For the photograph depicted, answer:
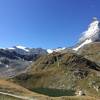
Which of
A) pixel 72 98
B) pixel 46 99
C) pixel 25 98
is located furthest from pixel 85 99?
pixel 25 98

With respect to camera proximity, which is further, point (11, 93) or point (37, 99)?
point (11, 93)

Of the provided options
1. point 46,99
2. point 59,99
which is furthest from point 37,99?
point 59,99

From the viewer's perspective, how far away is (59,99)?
2319 inches

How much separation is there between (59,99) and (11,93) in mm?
8868

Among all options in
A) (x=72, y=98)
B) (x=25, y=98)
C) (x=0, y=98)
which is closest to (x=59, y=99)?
(x=72, y=98)

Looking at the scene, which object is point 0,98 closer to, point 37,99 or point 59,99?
point 37,99

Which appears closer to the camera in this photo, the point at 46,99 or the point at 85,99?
the point at 46,99

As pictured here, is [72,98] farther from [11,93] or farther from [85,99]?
[11,93]

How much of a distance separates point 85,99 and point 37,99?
11.3 metres

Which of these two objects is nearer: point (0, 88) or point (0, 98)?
point (0, 98)

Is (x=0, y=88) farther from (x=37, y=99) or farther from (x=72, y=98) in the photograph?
→ (x=72, y=98)

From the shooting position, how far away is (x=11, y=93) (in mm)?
58500

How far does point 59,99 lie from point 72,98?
2730 millimetres

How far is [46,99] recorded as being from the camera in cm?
5591
